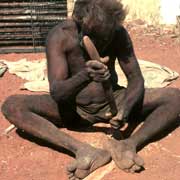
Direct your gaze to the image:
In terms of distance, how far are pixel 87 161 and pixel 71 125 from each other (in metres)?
0.80

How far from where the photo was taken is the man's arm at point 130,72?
13.3 ft

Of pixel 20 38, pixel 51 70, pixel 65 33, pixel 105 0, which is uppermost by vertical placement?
pixel 105 0

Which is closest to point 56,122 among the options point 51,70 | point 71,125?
point 71,125

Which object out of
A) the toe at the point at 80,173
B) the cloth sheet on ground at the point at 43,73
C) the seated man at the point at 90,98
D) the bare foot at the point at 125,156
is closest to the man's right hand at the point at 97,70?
the seated man at the point at 90,98

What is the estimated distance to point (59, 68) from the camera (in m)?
3.90

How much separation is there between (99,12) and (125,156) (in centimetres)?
98

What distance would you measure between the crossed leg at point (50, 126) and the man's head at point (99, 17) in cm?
71

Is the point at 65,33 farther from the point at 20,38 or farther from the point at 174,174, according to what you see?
the point at 20,38

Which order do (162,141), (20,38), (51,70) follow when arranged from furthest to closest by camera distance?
(20,38), (162,141), (51,70)

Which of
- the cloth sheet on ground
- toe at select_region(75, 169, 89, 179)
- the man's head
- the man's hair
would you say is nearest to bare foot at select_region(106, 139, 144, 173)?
toe at select_region(75, 169, 89, 179)

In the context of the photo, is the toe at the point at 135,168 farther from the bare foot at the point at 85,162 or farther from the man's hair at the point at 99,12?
the man's hair at the point at 99,12

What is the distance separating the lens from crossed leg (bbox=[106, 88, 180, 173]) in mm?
3631

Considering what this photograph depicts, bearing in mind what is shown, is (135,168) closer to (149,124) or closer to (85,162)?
(85,162)

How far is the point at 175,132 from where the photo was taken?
4.36 metres
